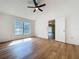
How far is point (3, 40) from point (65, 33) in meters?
4.68

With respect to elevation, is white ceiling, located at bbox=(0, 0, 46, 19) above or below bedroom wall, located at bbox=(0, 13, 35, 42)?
above

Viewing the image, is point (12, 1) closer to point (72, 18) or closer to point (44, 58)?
point (44, 58)

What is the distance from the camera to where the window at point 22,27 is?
739 centimetres

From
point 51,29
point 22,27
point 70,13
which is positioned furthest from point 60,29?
point 22,27


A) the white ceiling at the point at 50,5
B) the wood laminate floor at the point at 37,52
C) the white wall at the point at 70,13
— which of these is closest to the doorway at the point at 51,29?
the white ceiling at the point at 50,5

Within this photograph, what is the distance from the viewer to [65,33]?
230 inches

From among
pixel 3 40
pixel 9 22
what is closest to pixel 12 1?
pixel 9 22

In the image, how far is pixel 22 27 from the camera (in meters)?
8.16

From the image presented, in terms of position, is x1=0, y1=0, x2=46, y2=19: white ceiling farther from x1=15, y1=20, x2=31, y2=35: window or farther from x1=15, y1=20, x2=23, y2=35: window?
x1=15, y1=20, x2=31, y2=35: window

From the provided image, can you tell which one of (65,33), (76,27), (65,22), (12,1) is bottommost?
(65,33)

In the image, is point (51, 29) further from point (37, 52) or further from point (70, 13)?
point (37, 52)

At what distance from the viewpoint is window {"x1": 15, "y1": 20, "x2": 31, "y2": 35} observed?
7.39m

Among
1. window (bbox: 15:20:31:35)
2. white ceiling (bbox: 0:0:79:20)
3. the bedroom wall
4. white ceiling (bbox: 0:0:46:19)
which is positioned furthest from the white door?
the bedroom wall

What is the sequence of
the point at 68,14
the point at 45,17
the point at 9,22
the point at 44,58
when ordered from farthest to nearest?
the point at 45,17
the point at 9,22
the point at 68,14
the point at 44,58
